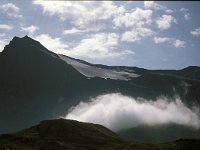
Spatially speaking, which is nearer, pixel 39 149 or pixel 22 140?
pixel 39 149

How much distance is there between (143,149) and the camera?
198m

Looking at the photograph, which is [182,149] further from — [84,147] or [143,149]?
[84,147]

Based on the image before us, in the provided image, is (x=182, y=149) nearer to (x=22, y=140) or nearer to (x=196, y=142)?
(x=196, y=142)

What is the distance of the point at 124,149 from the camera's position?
19412 centimetres

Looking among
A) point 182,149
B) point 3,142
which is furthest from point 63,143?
point 182,149

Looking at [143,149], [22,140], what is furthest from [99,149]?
[22,140]

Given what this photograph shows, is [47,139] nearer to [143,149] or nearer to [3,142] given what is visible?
[3,142]

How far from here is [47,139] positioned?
652 feet

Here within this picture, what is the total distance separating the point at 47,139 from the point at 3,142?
2091 cm

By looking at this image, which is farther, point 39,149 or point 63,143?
point 63,143

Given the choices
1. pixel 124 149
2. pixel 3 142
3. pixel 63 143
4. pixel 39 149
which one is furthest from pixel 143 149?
pixel 3 142

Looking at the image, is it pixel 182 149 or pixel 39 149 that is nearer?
pixel 39 149

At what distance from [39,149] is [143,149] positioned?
50.5m

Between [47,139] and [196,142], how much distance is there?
71449 millimetres
